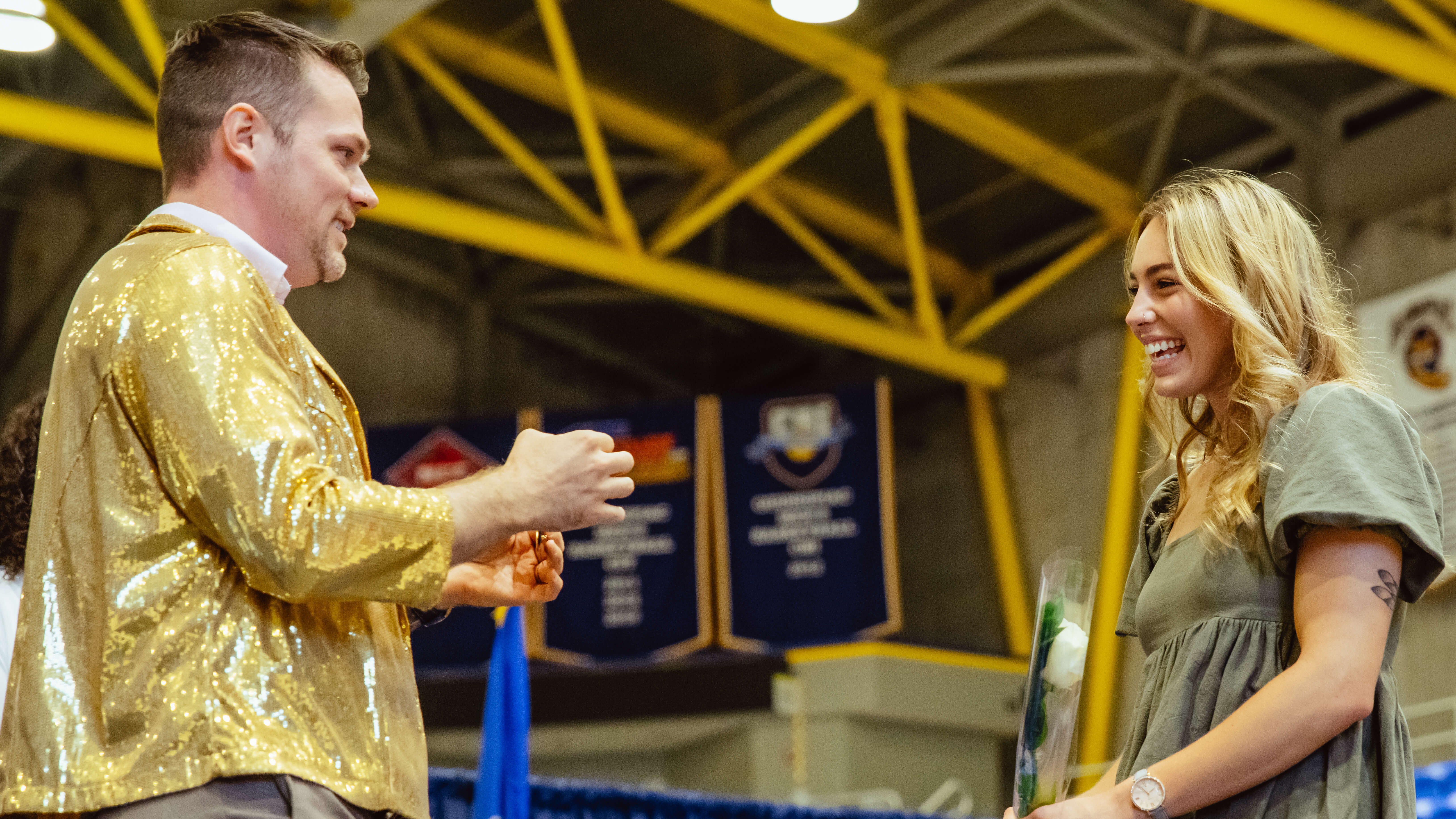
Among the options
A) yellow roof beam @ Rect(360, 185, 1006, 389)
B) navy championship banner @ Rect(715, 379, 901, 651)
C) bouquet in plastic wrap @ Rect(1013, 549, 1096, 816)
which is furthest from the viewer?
navy championship banner @ Rect(715, 379, 901, 651)

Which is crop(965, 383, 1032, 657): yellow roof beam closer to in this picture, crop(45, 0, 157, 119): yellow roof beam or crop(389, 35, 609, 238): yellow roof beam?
crop(389, 35, 609, 238): yellow roof beam

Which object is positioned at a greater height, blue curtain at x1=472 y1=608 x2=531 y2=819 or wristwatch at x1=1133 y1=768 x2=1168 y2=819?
blue curtain at x1=472 y1=608 x2=531 y2=819

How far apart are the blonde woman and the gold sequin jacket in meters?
0.76

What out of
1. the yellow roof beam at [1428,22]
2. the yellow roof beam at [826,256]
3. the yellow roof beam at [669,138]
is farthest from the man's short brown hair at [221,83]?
the yellow roof beam at [826,256]

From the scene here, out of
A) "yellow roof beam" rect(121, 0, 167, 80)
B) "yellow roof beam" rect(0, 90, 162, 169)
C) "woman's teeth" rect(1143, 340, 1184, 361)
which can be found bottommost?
"woman's teeth" rect(1143, 340, 1184, 361)

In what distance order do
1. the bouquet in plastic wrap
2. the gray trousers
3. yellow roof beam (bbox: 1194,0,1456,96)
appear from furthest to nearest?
yellow roof beam (bbox: 1194,0,1456,96) → the bouquet in plastic wrap → the gray trousers

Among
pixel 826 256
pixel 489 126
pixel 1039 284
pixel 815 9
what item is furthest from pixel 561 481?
pixel 1039 284

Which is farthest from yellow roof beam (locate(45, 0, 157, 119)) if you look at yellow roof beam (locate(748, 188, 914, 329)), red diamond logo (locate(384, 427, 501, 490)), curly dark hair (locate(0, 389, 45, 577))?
curly dark hair (locate(0, 389, 45, 577))

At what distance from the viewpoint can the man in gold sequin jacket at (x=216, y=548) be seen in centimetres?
132

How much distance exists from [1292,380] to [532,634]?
28.4 feet

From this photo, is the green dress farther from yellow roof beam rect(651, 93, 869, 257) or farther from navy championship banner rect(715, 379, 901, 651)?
navy championship banner rect(715, 379, 901, 651)

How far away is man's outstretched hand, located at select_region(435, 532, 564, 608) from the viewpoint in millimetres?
1751

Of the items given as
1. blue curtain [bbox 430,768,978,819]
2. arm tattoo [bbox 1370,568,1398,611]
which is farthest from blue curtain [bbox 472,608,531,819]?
arm tattoo [bbox 1370,568,1398,611]

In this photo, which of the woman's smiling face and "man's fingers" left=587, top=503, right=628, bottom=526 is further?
the woman's smiling face
